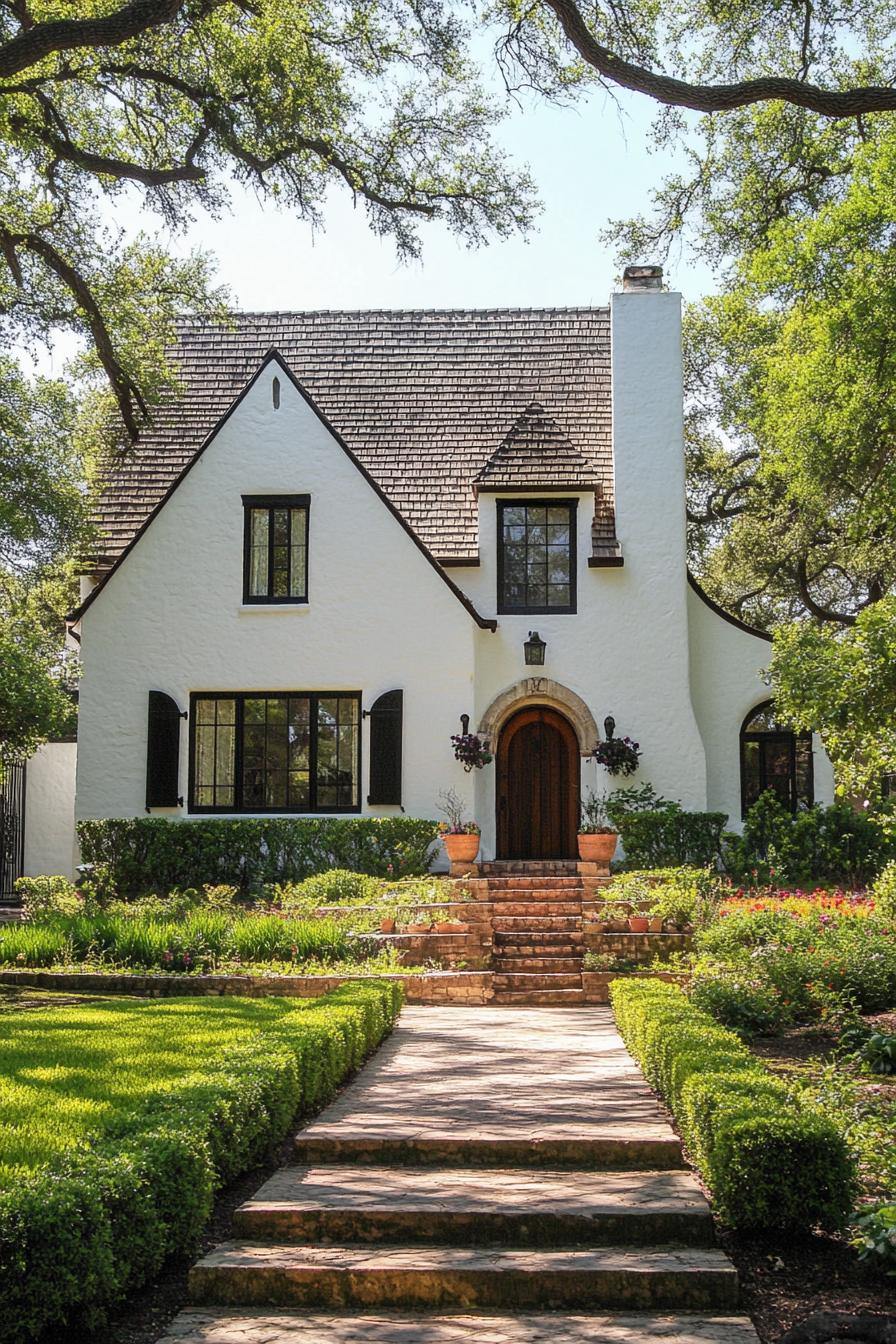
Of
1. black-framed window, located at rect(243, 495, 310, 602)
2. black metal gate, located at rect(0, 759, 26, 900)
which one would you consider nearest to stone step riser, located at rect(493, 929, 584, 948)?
black-framed window, located at rect(243, 495, 310, 602)

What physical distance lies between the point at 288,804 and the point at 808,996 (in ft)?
34.1

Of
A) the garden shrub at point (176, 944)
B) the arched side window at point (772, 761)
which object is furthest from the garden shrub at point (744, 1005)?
the arched side window at point (772, 761)

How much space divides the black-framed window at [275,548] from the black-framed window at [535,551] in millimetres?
3139

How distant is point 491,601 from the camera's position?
787 inches

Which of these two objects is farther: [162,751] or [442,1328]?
[162,751]

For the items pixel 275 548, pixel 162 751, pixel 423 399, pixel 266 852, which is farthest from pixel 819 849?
pixel 423 399

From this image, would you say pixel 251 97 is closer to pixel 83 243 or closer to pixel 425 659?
pixel 83 243

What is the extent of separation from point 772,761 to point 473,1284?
15.8 m

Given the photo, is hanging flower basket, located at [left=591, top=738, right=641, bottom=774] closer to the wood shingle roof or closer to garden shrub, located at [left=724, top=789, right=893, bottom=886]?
garden shrub, located at [left=724, top=789, right=893, bottom=886]

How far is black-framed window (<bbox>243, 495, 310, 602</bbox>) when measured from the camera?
19.5 m

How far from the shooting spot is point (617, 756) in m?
19.0

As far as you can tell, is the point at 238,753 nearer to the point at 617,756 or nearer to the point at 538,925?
the point at 617,756

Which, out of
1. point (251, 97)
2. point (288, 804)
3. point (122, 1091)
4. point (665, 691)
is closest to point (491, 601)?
point (665, 691)

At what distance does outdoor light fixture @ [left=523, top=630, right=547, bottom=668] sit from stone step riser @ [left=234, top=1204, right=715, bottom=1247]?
46.4ft
